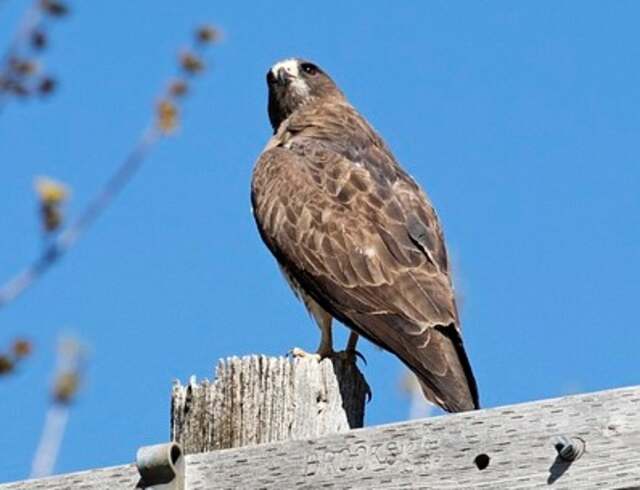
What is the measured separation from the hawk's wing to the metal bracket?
2.29 metres

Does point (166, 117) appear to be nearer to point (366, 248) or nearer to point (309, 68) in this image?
point (366, 248)

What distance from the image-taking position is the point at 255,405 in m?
3.38

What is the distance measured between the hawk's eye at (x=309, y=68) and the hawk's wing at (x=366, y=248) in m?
1.47

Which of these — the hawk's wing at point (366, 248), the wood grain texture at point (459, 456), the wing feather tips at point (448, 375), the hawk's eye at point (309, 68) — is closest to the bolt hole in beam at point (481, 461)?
the wood grain texture at point (459, 456)

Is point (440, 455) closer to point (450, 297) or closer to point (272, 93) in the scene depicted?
point (450, 297)

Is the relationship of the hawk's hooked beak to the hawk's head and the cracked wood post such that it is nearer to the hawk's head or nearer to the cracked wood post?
the hawk's head

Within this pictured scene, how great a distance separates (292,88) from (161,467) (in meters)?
5.81

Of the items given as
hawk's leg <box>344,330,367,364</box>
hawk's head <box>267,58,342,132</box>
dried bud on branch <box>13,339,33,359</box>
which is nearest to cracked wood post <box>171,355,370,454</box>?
dried bud on branch <box>13,339,33,359</box>

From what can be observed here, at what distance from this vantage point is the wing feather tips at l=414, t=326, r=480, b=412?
16.1 feet

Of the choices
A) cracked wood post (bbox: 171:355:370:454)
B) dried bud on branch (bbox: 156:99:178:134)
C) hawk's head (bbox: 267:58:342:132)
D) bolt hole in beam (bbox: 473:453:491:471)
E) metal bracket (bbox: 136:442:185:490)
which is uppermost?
hawk's head (bbox: 267:58:342:132)

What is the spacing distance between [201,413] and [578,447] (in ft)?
3.74

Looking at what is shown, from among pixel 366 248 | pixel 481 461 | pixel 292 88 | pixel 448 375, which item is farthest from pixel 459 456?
pixel 292 88

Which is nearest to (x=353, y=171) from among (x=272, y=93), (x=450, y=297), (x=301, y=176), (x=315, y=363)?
A: (x=301, y=176)

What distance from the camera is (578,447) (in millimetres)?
2510
